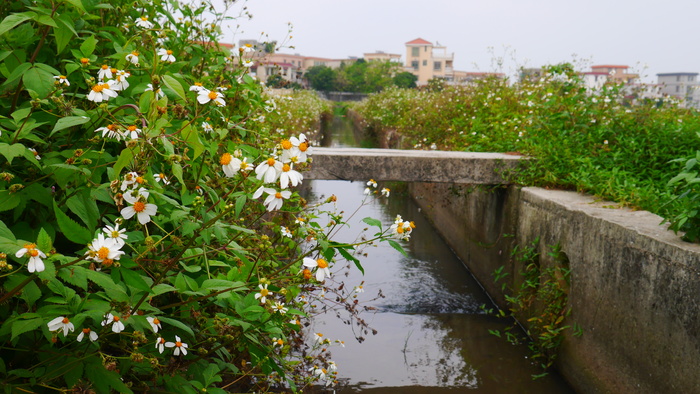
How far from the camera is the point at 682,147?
607cm

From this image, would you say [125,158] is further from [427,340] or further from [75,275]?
[427,340]

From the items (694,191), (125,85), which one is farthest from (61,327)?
(694,191)

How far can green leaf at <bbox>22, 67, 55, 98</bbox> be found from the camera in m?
1.81

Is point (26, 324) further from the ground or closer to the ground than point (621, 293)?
further from the ground

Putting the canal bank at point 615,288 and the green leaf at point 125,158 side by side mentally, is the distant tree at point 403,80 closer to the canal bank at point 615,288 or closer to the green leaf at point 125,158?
the canal bank at point 615,288

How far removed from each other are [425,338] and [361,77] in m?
72.7

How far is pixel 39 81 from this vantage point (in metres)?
1.83

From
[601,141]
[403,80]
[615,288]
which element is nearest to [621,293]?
[615,288]

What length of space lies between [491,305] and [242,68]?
4739 mm

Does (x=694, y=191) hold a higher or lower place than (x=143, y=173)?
lower

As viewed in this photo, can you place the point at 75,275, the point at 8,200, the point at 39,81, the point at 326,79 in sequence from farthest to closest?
1. the point at 326,79
2. the point at 39,81
3. the point at 8,200
4. the point at 75,275

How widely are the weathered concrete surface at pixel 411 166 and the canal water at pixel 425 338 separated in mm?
1095

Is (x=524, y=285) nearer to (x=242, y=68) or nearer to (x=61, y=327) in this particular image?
(x=242, y=68)

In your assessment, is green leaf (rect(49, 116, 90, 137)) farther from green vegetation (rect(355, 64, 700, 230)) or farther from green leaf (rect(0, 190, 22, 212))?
green vegetation (rect(355, 64, 700, 230))
